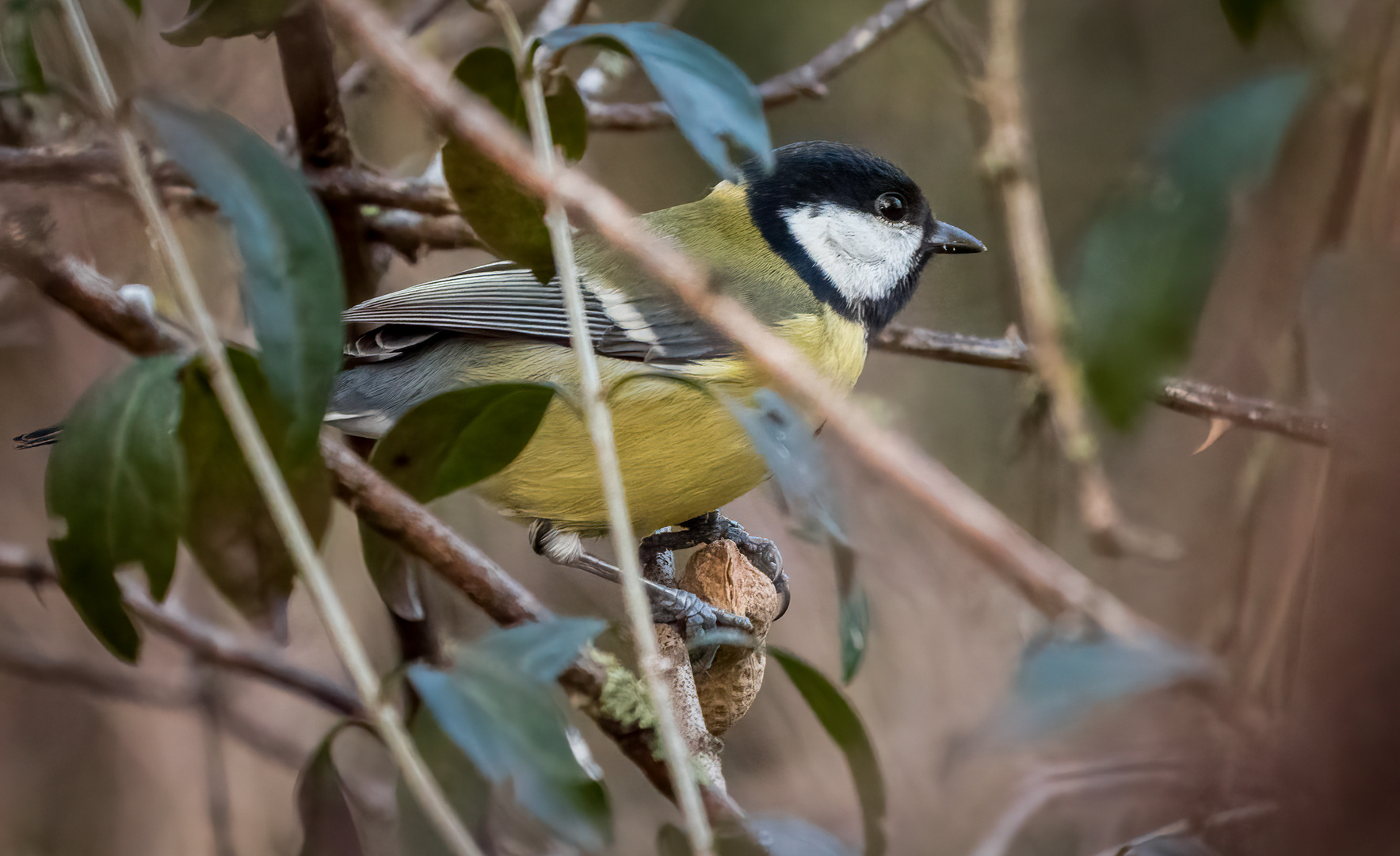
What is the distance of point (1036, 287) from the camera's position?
1.15 m

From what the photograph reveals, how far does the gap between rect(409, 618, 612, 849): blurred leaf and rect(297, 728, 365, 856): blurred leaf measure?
29 centimetres

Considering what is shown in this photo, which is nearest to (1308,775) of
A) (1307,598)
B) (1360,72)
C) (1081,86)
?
(1307,598)

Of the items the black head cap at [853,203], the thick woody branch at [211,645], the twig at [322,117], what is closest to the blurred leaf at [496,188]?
the twig at [322,117]

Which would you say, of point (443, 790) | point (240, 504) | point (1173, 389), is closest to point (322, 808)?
point (443, 790)

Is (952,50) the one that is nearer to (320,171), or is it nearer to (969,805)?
(320,171)

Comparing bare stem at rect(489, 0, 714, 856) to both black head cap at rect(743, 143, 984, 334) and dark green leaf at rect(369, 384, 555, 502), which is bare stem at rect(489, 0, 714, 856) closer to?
dark green leaf at rect(369, 384, 555, 502)

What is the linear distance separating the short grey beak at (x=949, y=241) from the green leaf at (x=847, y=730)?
106cm

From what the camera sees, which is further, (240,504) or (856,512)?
(856,512)

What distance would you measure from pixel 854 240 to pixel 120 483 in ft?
4.11

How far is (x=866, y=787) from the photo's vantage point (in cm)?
88

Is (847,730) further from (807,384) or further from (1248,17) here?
(1248,17)

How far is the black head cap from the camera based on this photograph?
5.68 feet

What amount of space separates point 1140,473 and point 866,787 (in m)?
2.04

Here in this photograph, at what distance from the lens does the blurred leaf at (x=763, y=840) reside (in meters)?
0.79
